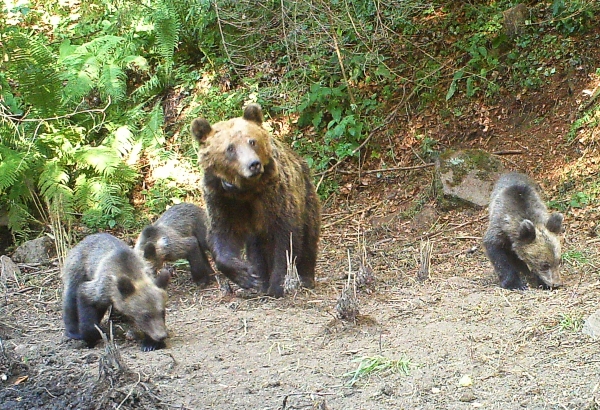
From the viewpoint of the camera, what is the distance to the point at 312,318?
7344mm

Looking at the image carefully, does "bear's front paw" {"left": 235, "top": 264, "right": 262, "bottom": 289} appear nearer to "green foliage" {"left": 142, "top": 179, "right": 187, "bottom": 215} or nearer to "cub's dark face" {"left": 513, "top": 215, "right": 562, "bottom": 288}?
"cub's dark face" {"left": 513, "top": 215, "right": 562, "bottom": 288}

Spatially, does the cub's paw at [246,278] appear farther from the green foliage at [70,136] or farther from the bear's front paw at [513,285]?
the green foliage at [70,136]

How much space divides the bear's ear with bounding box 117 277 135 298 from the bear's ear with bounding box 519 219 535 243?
4134mm

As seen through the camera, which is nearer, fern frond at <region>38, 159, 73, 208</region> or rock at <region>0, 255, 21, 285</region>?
rock at <region>0, 255, 21, 285</region>

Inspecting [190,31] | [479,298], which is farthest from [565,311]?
[190,31]

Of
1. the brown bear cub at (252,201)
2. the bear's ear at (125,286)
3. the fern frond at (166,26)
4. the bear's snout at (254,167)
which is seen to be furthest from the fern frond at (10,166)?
the bear's snout at (254,167)

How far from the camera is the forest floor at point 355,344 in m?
5.32

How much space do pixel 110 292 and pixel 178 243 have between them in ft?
8.52

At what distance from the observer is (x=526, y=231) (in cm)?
807

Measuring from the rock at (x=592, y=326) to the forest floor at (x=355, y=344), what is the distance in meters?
0.08

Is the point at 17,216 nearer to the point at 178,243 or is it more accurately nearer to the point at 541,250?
the point at 178,243

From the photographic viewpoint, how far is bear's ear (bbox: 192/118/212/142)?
26.0 ft

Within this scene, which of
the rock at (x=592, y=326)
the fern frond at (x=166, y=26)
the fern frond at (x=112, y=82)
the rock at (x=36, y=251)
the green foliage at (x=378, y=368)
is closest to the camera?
the green foliage at (x=378, y=368)

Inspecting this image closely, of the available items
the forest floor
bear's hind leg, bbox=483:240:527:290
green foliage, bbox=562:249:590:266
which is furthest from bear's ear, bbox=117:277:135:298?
green foliage, bbox=562:249:590:266
